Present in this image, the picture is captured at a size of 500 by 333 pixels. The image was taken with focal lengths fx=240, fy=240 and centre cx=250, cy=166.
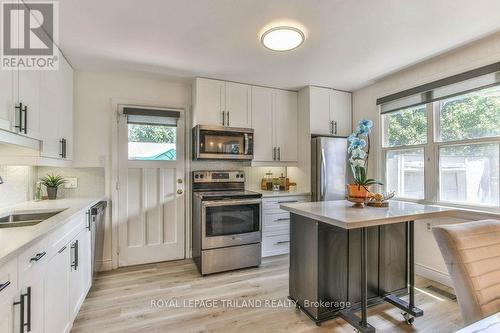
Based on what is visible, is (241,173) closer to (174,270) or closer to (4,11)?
(174,270)

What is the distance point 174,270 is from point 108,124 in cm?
201

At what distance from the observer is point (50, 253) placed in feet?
4.64

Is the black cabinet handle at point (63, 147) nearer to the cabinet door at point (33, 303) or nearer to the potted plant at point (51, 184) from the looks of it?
the potted plant at point (51, 184)

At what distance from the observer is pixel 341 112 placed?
3.73 metres

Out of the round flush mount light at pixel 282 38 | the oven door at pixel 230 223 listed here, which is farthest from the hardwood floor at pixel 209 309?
the round flush mount light at pixel 282 38

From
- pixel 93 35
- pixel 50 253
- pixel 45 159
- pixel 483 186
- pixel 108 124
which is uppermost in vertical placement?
pixel 93 35

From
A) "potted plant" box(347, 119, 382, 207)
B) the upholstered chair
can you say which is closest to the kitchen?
"potted plant" box(347, 119, 382, 207)

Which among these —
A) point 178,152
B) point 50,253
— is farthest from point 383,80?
point 50,253

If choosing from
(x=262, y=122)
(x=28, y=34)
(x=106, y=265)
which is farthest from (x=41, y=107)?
(x=262, y=122)

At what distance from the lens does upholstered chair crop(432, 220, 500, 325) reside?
94 centimetres

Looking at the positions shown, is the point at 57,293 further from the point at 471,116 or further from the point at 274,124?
the point at 471,116

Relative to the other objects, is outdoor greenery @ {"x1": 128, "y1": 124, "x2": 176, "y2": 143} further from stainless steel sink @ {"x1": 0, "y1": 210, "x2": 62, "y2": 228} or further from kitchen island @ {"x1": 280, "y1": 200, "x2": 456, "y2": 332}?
kitchen island @ {"x1": 280, "y1": 200, "x2": 456, "y2": 332}

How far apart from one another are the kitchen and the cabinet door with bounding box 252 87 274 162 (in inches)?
0.9

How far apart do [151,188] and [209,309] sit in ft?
5.63
